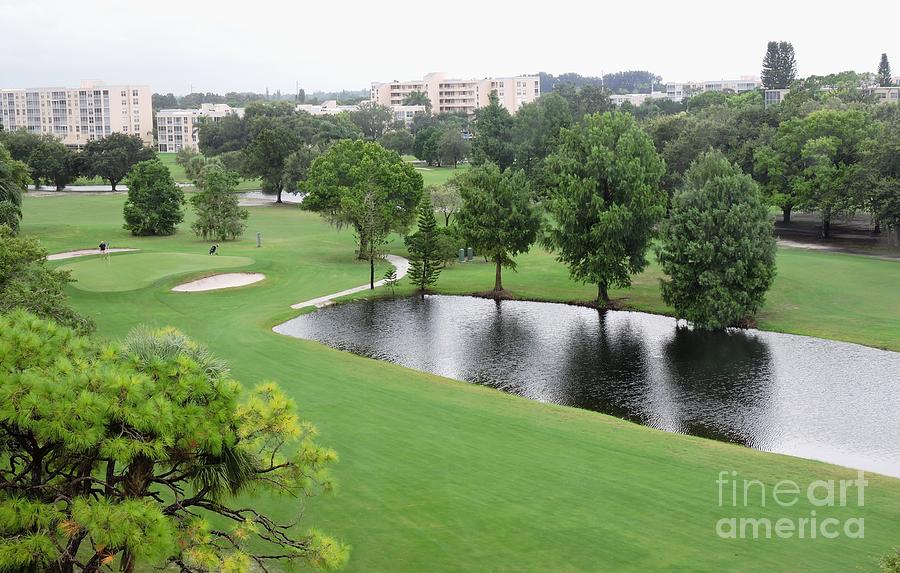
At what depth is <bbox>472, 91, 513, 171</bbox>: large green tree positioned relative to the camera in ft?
305

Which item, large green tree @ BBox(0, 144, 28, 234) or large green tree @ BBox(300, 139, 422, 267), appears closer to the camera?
large green tree @ BBox(0, 144, 28, 234)

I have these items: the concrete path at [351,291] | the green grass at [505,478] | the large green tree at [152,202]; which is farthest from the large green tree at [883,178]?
the large green tree at [152,202]

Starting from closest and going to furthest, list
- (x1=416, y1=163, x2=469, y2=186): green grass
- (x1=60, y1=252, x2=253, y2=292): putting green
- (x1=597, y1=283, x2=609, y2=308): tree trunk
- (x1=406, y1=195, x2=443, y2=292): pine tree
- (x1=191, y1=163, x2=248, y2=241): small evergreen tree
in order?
1. (x1=597, y1=283, x2=609, y2=308): tree trunk
2. (x1=60, y1=252, x2=253, y2=292): putting green
3. (x1=406, y1=195, x2=443, y2=292): pine tree
4. (x1=191, y1=163, x2=248, y2=241): small evergreen tree
5. (x1=416, y1=163, x2=469, y2=186): green grass

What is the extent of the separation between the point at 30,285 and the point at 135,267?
89.4 ft

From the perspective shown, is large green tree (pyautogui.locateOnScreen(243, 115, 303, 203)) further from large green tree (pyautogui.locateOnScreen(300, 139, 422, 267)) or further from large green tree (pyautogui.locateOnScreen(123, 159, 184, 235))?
large green tree (pyautogui.locateOnScreen(300, 139, 422, 267))

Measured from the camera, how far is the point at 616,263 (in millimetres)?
45062

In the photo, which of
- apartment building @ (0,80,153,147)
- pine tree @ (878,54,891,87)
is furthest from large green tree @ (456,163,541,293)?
apartment building @ (0,80,153,147)

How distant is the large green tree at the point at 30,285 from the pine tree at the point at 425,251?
83.3 feet

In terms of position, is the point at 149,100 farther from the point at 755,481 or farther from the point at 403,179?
the point at 755,481

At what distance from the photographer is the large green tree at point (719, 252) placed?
40594 mm

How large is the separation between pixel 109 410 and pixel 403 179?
4913cm

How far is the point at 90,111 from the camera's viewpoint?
187 metres

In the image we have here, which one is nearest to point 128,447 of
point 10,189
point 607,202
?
point 607,202

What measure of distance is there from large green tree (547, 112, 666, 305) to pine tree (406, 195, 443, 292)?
6556mm
